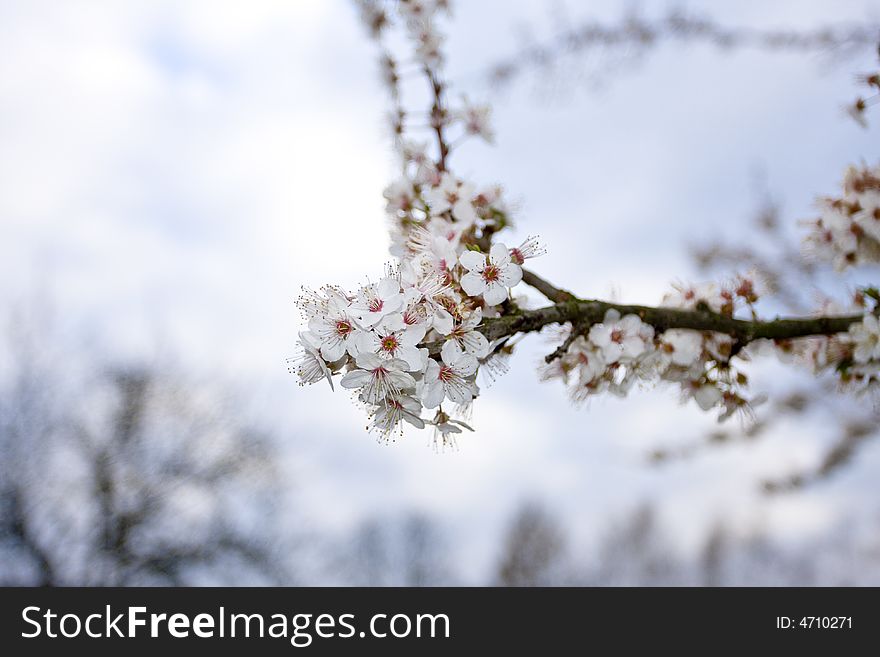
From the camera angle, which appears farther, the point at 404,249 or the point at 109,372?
the point at 109,372

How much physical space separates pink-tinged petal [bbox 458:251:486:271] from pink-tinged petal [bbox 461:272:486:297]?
0.05 feet

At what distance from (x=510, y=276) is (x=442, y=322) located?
0.63 ft

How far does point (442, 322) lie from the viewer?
120 centimetres

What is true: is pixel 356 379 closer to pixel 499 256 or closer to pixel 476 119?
pixel 499 256

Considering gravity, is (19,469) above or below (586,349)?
above

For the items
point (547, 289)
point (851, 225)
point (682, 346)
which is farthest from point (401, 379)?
point (851, 225)

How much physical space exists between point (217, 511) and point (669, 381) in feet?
52.9

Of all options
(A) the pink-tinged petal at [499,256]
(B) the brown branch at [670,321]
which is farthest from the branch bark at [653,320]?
(A) the pink-tinged petal at [499,256]

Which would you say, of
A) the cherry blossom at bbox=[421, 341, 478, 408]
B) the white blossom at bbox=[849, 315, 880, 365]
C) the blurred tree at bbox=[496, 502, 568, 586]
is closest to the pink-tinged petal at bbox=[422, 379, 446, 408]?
the cherry blossom at bbox=[421, 341, 478, 408]

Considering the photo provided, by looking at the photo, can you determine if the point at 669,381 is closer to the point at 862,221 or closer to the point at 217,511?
the point at 862,221

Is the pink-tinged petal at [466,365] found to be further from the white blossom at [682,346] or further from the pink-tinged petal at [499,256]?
the white blossom at [682,346]

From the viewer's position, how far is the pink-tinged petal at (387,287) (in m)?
1.19
